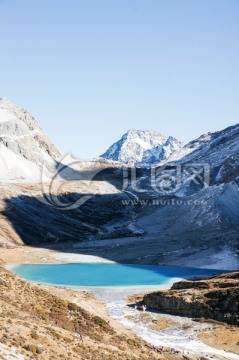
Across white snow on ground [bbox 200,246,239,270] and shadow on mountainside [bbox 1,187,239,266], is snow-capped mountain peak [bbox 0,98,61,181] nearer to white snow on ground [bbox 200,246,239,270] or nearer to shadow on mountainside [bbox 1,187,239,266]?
shadow on mountainside [bbox 1,187,239,266]

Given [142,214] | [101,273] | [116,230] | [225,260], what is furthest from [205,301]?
[142,214]

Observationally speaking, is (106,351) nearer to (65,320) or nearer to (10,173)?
(65,320)

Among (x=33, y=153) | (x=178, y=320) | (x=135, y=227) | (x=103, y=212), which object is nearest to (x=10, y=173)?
(x=33, y=153)

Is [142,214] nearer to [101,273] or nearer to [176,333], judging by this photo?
[101,273]

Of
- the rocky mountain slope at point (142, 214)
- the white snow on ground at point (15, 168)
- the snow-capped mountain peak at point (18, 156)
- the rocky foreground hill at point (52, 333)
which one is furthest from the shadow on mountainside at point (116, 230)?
the rocky foreground hill at point (52, 333)

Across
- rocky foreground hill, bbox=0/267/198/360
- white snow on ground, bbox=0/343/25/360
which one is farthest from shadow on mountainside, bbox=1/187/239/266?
white snow on ground, bbox=0/343/25/360

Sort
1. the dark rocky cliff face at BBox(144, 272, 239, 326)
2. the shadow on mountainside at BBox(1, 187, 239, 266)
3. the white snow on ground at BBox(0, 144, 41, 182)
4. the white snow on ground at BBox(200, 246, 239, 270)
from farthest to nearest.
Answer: the white snow on ground at BBox(0, 144, 41, 182) → the shadow on mountainside at BBox(1, 187, 239, 266) → the white snow on ground at BBox(200, 246, 239, 270) → the dark rocky cliff face at BBox(144, 272, 239, 326)

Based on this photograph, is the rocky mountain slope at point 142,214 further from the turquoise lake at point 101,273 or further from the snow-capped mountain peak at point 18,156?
the turquoise lake at point 101,273
